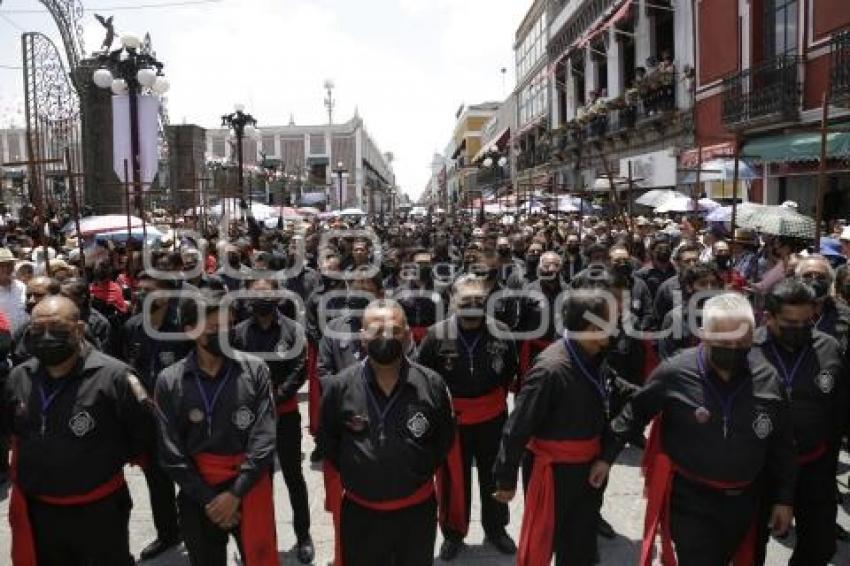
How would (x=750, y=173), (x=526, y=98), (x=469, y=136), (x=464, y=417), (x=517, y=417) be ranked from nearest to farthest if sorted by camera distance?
(x=517, y=417)
(x=464, y=417)
(x=750, y=173)
(x=526, y=98)
(x=469, y=136)

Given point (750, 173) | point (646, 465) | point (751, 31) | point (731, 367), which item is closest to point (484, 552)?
point (646, 465)

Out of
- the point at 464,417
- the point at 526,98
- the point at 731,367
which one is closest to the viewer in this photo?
the point at 731,367

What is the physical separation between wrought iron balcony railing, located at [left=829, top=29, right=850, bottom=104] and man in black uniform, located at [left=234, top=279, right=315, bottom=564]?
1086 cm

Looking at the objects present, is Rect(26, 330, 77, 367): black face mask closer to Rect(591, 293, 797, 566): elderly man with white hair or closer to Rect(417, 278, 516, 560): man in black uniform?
Rect(417, 278, 516, 560): man in black uniform

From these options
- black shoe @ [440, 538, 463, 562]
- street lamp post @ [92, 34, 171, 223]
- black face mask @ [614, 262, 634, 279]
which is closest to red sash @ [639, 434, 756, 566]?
black shoe @ [440, 538, 463, 562]

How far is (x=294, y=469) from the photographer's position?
16.9ft

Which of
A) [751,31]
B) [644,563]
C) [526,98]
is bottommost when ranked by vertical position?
[644,563]

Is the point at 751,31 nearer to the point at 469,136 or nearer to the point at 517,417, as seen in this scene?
the point at 517,417

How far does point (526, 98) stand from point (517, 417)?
4853 cm

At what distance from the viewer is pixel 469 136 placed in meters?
93.5

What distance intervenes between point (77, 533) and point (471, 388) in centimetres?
233

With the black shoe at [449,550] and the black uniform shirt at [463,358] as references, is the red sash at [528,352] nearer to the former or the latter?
the black uniform shirt at [463,358]

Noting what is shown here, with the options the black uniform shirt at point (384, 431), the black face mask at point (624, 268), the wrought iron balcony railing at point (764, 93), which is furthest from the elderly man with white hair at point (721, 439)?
the wrought iron balcony railing at point (764, 93)

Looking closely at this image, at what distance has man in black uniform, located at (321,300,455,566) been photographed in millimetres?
3811
